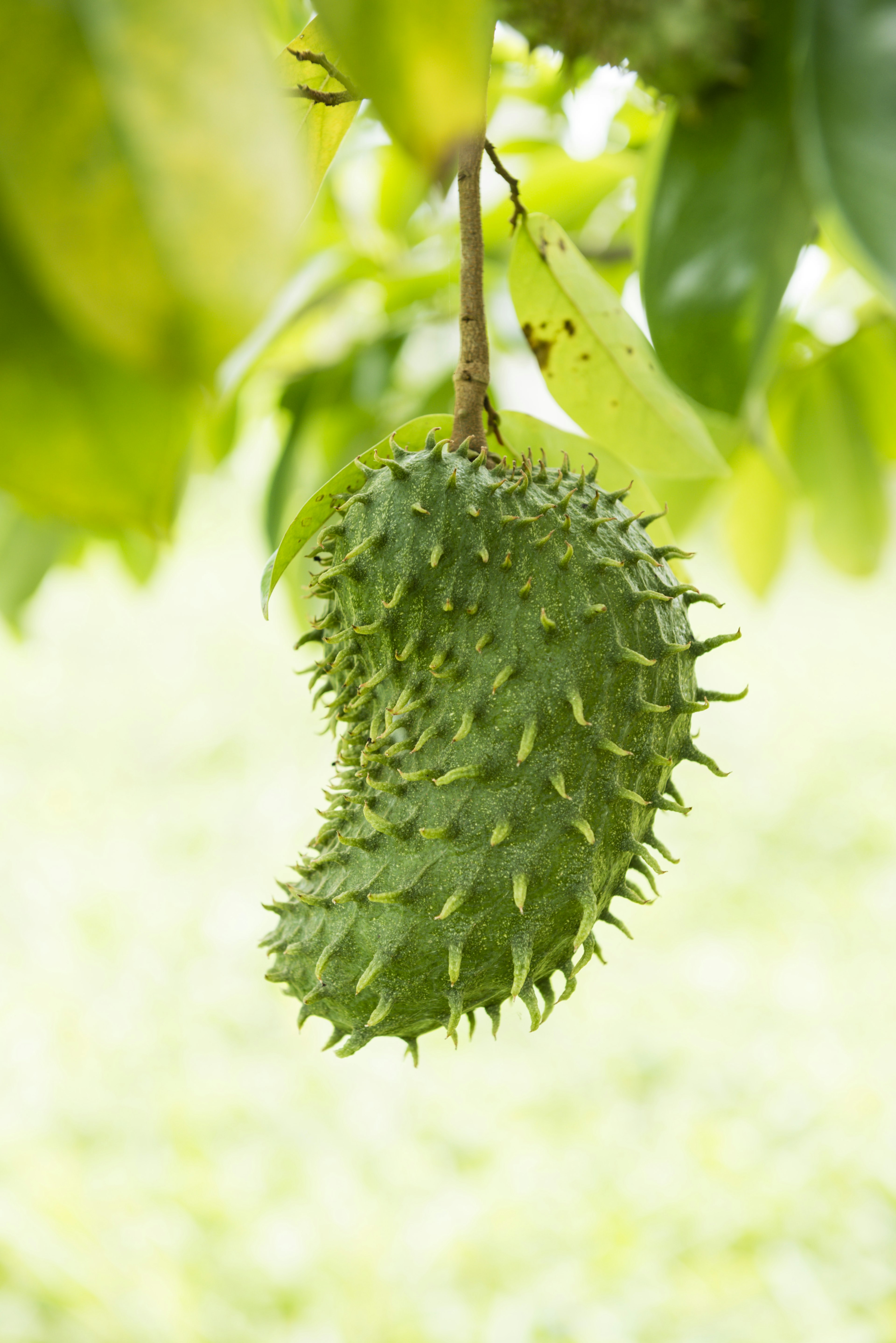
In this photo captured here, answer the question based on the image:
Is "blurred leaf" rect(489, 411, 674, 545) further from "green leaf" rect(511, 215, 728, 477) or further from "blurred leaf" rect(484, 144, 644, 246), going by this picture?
"blurred leaf" rect(484, 144, 644, 246)

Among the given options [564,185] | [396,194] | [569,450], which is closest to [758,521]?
[564,185]

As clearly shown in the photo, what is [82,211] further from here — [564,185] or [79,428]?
[564,185]

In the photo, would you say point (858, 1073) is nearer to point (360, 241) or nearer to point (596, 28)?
point (360, 241)

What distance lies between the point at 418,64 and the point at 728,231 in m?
0.40

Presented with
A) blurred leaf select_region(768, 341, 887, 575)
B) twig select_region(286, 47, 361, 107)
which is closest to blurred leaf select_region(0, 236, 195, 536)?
twig select_region(286, 47, 361, 107)

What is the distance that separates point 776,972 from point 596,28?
2.40m

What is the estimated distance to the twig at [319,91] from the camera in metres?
0.53

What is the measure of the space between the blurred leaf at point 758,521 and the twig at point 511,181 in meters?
0.71

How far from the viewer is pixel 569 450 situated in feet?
2.27

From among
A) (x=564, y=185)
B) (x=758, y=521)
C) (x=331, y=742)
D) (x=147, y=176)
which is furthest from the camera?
(x=331, y=742)

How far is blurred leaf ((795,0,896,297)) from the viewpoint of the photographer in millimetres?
438

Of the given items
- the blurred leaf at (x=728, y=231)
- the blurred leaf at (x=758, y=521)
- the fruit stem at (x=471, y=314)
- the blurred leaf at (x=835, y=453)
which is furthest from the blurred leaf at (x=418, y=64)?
the blurred leaf at (x=758, y=521)

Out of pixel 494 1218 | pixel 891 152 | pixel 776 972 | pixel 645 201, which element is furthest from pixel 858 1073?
pixel 891 152

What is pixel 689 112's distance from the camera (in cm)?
57
